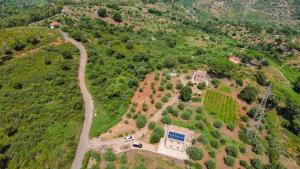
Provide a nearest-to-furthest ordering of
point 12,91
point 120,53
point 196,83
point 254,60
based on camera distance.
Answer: point 12,91 < point 196,83 < point 120,53 < point 254,60

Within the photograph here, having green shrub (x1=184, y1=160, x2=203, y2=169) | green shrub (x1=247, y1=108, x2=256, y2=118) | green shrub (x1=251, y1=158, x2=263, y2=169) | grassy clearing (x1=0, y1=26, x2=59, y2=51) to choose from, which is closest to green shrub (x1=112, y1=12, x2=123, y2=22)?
grassy clearing (x1=0, y1=26, x2=59, y2=51)

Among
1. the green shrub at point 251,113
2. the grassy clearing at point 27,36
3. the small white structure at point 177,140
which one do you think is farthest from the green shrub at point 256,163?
the grassy clearing at point 27,36

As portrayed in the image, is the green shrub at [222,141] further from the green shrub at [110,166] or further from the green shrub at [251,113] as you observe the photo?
the green shrub at [110,166]

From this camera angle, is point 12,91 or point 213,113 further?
point 213,113

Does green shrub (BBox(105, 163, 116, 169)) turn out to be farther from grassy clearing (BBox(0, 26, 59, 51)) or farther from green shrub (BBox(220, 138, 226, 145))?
grassy clearing (BBox(0, 26, 59, 51))

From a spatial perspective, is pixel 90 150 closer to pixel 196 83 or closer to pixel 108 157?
pixel 108 157

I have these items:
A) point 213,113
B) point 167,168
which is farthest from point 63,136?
point 213,113
